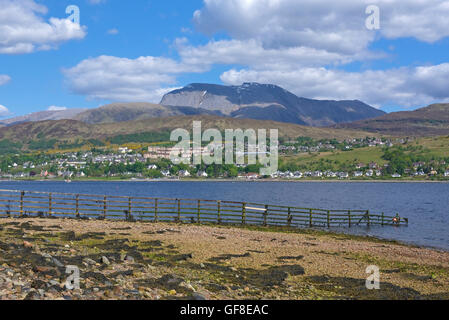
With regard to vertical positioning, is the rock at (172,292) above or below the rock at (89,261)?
below

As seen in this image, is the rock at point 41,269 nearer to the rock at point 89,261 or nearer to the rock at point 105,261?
the rock at point 89,261

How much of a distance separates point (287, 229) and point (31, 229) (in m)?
16.9

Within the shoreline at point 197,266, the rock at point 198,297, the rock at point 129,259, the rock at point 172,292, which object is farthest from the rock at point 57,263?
the rock at point 198,297

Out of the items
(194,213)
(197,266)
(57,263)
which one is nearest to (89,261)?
(57,263)

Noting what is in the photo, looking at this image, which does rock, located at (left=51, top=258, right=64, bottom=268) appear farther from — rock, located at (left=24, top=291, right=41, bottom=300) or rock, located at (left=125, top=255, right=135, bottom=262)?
rock, located at (left=24, top=291, right=41, bottom=300)

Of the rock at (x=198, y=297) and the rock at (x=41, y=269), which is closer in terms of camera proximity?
the rock at (x=198, y=297)

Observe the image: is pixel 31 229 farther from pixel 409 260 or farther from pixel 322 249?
pixel 409 260

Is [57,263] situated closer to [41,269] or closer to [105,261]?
[41,269]

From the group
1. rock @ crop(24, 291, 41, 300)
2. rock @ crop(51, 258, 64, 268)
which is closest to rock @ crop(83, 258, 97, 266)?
rock @ crop(51, 258, 64, 268)

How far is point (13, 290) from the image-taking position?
1017 cm

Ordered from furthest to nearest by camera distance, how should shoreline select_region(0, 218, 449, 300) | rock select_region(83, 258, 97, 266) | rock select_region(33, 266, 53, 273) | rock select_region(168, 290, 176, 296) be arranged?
rock select_region(83, 258, 97, 266)
rock select_region(33, 266, 53, 273)
shoreline select_region(0, 218, 449, 300)
rock select_region(168, 290, 176, 296)

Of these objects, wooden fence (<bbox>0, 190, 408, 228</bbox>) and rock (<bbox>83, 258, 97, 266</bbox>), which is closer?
rock (<bbox>83, 258, 97, 266</bbox>)
